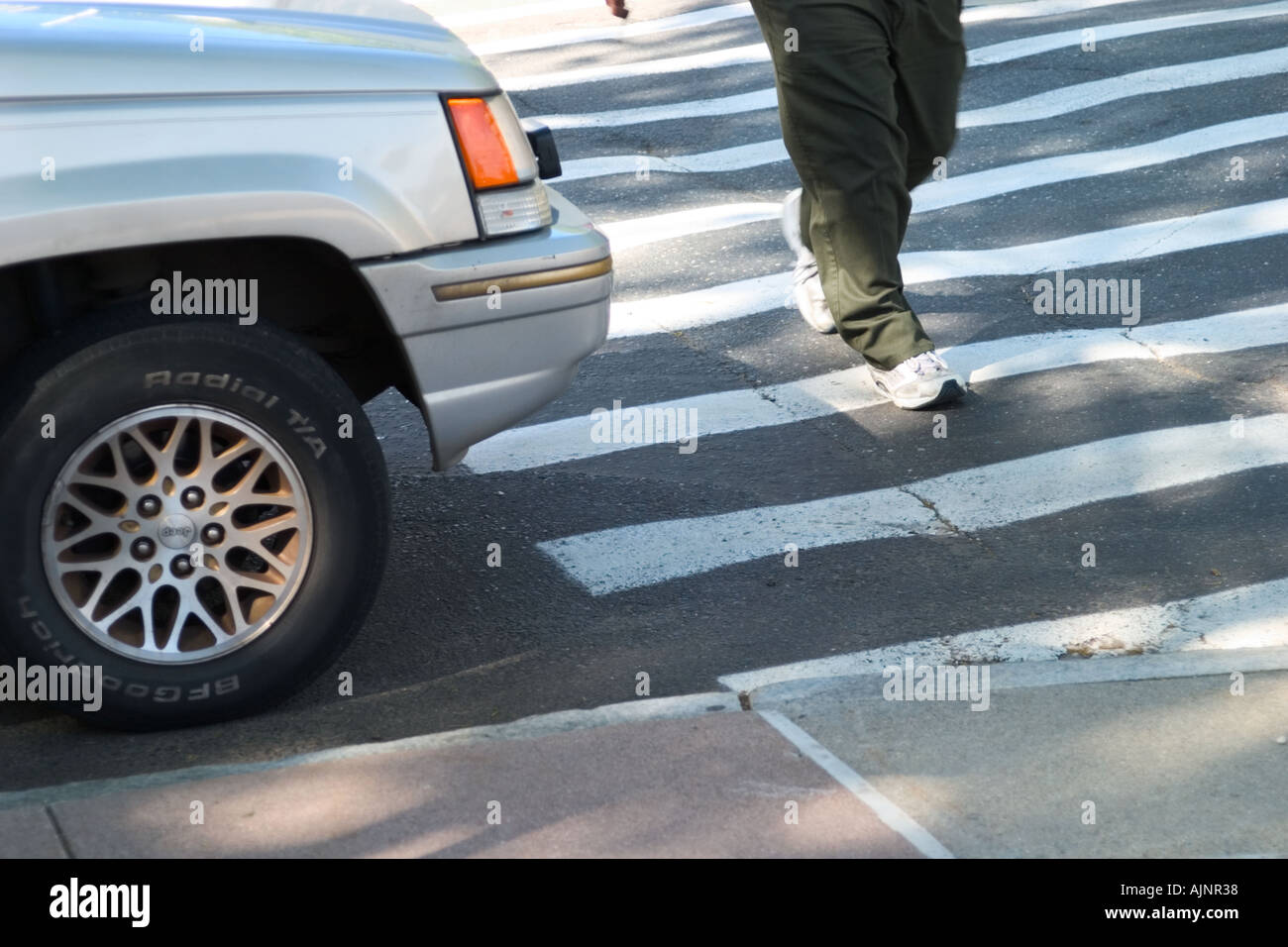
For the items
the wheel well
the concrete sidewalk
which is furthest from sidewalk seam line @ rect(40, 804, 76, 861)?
the wheel well

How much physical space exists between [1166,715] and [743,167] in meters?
→ 5.92

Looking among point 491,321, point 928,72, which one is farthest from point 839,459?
point 491,321

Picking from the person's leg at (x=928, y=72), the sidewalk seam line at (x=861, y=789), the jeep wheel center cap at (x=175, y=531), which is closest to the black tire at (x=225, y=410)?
the jeep wheel center cap at (x=175, y=531)

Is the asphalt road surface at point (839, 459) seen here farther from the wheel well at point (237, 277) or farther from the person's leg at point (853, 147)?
the wheel well at point (237, 277)

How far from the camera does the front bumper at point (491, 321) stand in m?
3.95

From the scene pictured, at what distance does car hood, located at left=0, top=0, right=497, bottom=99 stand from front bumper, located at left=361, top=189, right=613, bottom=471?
1.32ft

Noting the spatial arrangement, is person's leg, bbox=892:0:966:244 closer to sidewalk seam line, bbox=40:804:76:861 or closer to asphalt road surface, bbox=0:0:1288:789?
asphalt road surface, bbox=0:0:1288:789

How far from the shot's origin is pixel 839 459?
18.8 ft

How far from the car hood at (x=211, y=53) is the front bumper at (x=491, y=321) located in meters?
0.40

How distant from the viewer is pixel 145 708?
388cm

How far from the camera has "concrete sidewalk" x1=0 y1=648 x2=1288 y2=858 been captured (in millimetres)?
3383

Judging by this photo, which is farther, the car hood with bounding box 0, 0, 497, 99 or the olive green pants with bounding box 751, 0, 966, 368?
the olive green pants with bounding box 751, 0, 966, 368

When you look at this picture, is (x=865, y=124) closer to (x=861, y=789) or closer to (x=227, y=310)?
(x=227, y=310)

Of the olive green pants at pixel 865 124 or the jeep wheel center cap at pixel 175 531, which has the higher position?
the olive green pants at pixel 865 124
